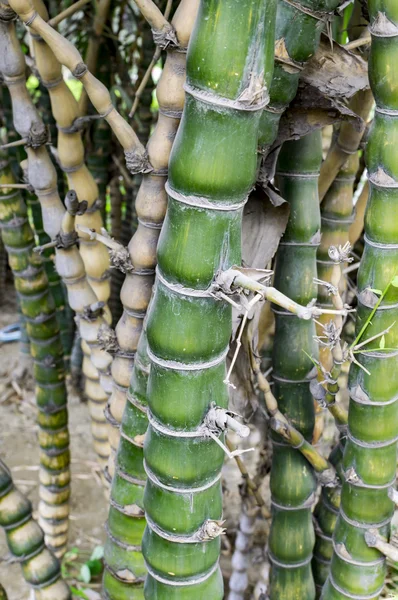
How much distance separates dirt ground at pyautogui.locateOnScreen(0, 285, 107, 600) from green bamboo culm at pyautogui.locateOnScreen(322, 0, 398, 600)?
0.81 m

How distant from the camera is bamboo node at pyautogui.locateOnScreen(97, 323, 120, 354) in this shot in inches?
32.7

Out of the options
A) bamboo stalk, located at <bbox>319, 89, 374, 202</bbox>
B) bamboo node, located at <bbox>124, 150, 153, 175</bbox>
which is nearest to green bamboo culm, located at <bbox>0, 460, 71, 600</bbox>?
bamboo node, located at <bbox>124, 150, 153, 175</bbox>

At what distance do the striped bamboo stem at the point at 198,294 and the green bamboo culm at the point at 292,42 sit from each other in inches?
4.0

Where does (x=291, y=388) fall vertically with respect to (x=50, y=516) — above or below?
above

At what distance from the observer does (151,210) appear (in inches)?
29.3

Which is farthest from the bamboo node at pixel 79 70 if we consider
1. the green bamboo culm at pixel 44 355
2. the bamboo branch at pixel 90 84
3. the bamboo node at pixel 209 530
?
the bamboo node at pixel 209 530

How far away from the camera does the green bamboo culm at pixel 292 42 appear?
23.2 inches

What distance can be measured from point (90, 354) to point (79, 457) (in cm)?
99

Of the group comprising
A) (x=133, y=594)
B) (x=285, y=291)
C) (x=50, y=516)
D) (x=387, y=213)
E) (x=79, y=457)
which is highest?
(x=387, y=213)

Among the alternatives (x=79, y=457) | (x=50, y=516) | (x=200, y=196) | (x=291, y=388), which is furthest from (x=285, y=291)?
(x=79, y=457)

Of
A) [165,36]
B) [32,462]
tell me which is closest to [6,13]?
[165,36]

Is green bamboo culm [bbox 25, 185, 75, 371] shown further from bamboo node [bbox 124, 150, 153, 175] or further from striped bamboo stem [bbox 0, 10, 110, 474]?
bamboo node [bbox 124, 150, 153, 175]

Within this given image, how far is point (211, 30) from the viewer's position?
0.50 metres

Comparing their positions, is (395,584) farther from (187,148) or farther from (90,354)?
(187,148)
